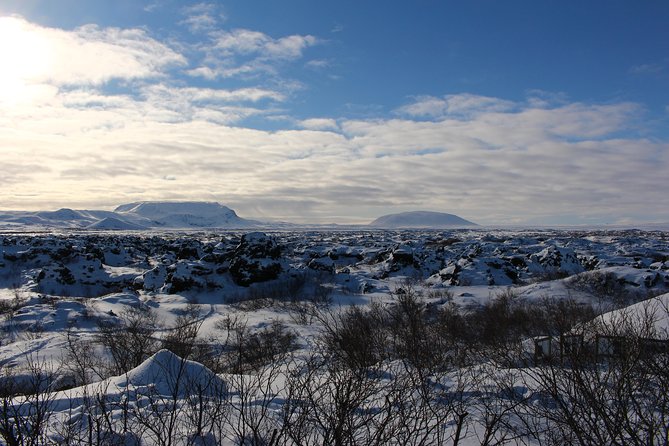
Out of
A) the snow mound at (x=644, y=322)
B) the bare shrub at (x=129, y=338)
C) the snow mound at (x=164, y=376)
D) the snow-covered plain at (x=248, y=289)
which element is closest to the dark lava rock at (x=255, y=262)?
the snow-covered plain at (x=248, y=289)

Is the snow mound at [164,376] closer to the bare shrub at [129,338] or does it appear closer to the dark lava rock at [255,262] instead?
the bare shrub at [129,338]

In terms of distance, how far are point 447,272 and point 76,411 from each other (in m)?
26.7

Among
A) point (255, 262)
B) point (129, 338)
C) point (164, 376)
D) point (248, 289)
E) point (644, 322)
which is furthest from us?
point (255, 262)

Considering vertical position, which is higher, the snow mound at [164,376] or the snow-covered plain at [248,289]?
the snow mound at [164,376]

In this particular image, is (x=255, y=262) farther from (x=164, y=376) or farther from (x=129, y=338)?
(x=164, y=376)

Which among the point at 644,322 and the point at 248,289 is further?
the point at 248,289

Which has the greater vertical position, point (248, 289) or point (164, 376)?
point (164, 376)

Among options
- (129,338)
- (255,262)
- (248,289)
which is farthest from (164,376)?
(255,262)

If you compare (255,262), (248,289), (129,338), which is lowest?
(248,289)

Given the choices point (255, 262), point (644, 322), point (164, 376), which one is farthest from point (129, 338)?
point (255, 262)

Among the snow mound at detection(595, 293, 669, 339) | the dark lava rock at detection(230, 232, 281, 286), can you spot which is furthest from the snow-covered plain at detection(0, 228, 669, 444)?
the snow mound at detection(595, 293, 669, 339)

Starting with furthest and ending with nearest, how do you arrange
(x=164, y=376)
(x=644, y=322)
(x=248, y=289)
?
(x=248, y=289) → (x=164, y=376) → (x=644, y=322)

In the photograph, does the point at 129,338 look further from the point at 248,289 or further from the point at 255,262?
the point at 255,262

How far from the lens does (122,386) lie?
8062mm
